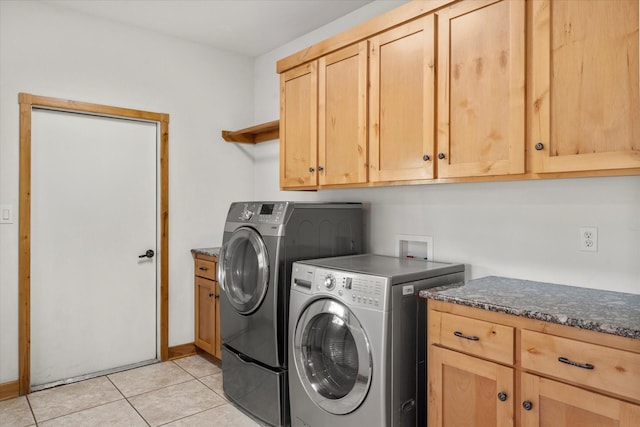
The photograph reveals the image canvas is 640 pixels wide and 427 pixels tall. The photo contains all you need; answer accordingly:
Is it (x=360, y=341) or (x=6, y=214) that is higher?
(x=6, y=214)

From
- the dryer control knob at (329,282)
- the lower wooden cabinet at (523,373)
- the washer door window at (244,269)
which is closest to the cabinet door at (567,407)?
the lower wooden cabinet at (523,373)

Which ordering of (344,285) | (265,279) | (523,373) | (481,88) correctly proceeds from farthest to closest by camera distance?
(265,279) < (344,285) < (481,88) < (523,373)

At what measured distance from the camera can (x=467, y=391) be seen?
1.74 m

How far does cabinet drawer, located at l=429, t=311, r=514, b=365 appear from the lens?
1.61m

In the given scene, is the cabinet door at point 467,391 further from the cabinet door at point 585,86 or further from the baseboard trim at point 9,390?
the baseboard trim at point 9,390

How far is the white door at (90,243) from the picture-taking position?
300 centimetres

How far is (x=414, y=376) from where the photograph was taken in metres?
1.98

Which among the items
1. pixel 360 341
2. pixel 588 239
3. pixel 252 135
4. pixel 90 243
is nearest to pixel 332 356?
pixel 360 341

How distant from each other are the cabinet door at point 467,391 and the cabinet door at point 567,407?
0.07 metres

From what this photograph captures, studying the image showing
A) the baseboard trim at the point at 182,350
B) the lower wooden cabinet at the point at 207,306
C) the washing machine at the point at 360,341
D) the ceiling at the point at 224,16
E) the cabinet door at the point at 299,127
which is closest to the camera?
the washing machine at the point at 360,341

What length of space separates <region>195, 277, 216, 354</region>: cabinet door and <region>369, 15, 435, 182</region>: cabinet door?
1.77 meters

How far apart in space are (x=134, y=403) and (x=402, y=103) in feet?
8.10

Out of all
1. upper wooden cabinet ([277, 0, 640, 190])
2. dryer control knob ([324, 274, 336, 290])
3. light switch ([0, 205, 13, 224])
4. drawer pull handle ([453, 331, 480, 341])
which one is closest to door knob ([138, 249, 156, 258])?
light switch ([0, 205, 13, 224])

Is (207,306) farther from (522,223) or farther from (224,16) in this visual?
(522,223)
